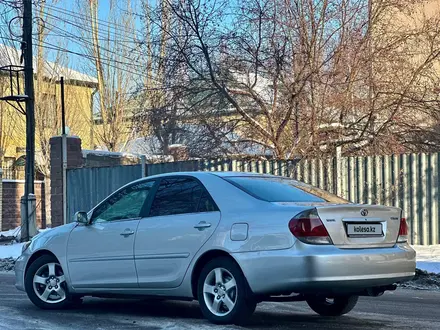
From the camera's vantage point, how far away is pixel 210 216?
6.90m

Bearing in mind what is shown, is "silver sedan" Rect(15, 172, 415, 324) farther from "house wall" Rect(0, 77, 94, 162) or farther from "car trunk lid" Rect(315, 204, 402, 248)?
"house wall" Rect(0, 77, 94, 162)

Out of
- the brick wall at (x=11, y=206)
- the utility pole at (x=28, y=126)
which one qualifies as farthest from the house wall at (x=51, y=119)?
the utility pole at (x=28, y=126)

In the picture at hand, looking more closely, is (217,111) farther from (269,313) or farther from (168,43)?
(269,313)

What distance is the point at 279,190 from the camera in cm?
716

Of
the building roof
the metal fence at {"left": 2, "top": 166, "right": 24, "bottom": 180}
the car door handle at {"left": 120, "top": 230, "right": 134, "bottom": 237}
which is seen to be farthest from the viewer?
the metal fence at {"left": 2, "top": 166, "right": 24, "bottom": 180}

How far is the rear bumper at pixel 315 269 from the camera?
243 inches

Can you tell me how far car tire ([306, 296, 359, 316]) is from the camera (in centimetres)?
756

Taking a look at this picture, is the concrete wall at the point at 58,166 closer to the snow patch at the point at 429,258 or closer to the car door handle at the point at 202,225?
the snow patch at the point at 429,258

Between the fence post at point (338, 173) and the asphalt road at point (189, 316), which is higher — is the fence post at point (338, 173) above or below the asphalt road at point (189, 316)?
above

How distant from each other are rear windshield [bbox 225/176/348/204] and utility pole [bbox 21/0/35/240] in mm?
10947

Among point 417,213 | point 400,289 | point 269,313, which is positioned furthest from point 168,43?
point 269,313

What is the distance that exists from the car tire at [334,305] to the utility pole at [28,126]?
1117cm

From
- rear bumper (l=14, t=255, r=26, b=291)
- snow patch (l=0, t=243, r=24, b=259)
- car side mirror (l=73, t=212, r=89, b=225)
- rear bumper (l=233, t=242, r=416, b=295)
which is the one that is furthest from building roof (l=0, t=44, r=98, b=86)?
rear bumper (l=233, t=242, r=416, b=295)

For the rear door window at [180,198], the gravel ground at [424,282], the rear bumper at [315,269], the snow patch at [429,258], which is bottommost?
the gravel ground at [424,282]
